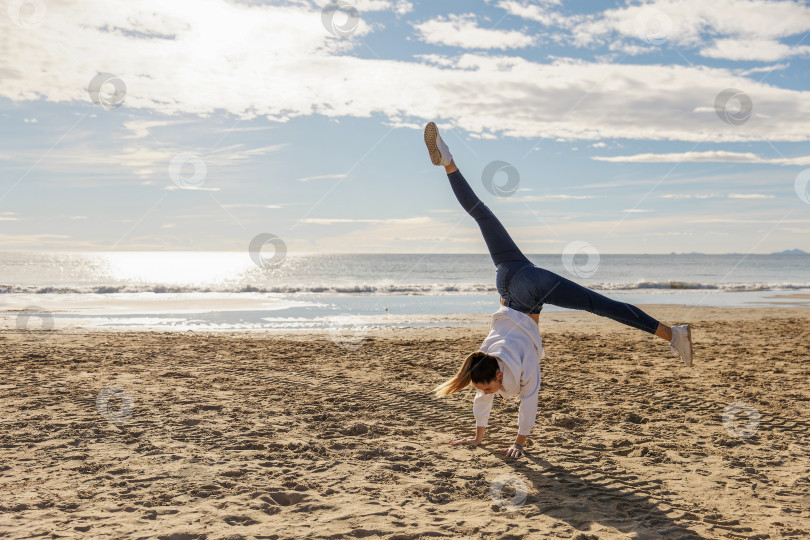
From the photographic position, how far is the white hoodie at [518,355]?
4.80 m

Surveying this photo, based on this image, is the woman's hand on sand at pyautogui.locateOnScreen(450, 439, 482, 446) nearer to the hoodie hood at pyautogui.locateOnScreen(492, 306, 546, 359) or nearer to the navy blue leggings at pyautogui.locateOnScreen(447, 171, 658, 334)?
the hoodie hood at pyautogui.locateOnScreen(492, 306, 546, 359)

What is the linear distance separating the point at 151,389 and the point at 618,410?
6550 mm

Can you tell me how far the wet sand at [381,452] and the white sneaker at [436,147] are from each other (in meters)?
3.13

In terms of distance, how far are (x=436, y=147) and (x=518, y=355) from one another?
2.51 meters

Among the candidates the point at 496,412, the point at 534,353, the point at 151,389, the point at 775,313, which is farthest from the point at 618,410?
the point at 775,313

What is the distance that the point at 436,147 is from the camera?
5973 mm

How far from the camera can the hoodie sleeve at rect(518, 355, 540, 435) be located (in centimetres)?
487

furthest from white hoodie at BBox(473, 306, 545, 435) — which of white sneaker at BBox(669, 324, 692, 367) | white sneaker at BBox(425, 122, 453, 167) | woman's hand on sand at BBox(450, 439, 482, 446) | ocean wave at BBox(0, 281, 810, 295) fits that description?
ocean wave at BBox(0, 281, 810, 295)

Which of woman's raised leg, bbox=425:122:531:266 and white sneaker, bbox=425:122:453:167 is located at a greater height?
white sneaker, bbox=425:122:453:167

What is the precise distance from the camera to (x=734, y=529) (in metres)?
3.83

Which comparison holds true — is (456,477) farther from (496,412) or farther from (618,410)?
(618,410)

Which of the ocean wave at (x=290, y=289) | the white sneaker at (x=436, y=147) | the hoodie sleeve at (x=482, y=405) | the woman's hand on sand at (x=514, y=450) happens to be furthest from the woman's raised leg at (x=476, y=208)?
the ocean wave at (x=290, y=289)

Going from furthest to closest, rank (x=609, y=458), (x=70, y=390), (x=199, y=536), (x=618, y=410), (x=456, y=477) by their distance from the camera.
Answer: (x=70, y=390), (x=618, y=410), (x=609, y=458), (x=456, y=477), (x=199, y=536)

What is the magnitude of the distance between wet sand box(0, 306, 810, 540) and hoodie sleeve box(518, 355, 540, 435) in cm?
41
